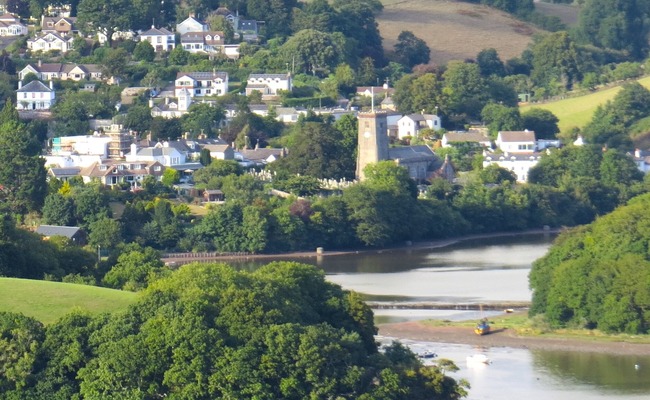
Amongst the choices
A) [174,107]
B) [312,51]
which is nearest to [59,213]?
[174,107]

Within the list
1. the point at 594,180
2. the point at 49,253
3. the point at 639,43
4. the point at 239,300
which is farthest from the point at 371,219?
the point at 639,43

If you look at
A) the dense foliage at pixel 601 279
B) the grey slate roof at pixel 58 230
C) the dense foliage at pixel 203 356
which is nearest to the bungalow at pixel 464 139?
the grey slate roof at pixel 58 230

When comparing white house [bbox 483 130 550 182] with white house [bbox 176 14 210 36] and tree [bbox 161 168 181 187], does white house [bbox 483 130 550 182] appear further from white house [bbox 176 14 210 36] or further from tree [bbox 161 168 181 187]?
white house [bbox 176 14 210 36]

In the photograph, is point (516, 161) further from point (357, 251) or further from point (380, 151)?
point (357, 251)

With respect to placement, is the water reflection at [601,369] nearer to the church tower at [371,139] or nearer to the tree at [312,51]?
the church tower at [371,139]

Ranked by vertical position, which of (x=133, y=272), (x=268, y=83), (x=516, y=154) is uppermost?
(x=268, y=83)

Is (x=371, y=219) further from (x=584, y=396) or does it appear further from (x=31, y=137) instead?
(x=584, y=396)

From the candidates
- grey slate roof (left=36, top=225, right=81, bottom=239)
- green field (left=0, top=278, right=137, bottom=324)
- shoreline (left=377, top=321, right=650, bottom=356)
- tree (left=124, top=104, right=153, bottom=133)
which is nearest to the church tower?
tree (left=124, top=104, right=153, bottom=133)
